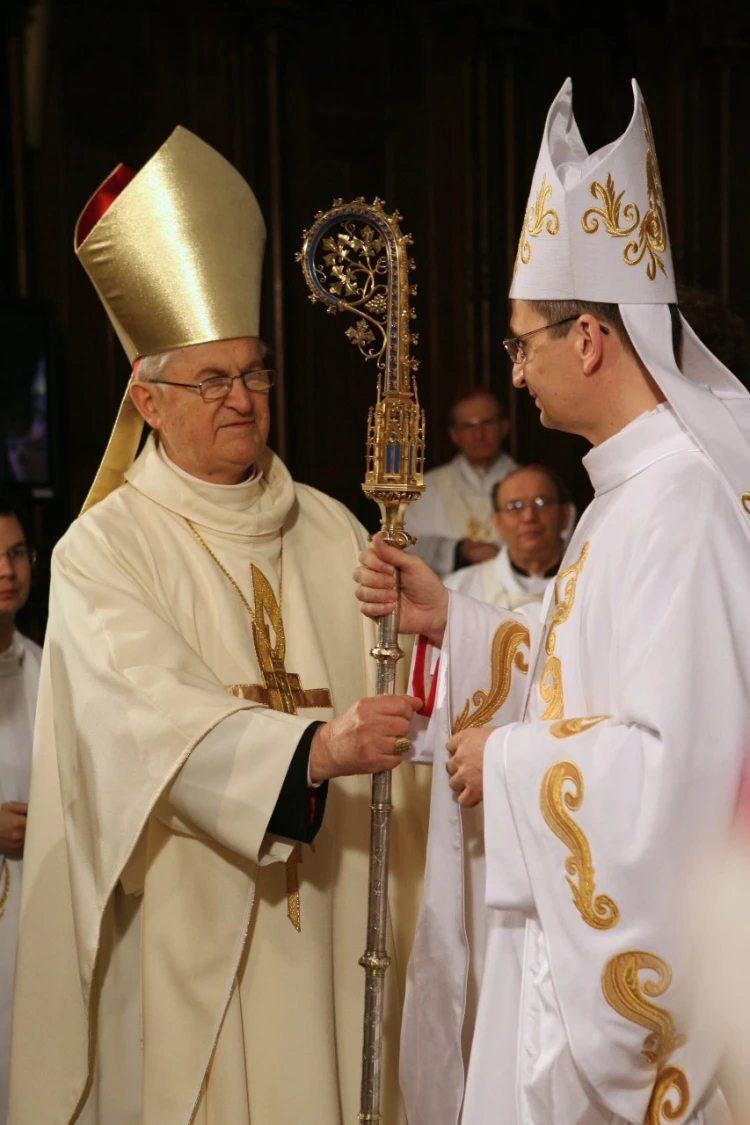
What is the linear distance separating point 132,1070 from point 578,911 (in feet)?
4.40

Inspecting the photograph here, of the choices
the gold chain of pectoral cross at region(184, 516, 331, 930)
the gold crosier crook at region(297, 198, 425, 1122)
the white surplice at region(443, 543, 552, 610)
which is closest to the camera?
the gold crosier crook at region(297, 198, 425, 1122)

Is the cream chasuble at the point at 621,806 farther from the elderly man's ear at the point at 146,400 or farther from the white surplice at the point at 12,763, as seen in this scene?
the white surplice at the point at 12,763

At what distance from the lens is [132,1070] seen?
10.8ft

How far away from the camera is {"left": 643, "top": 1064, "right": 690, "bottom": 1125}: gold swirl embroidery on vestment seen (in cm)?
242

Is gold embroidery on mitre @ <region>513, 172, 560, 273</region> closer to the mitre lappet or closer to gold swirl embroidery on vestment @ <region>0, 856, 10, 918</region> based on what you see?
the mitre lappet

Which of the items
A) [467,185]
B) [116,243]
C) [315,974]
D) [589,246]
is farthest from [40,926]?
[467,185]

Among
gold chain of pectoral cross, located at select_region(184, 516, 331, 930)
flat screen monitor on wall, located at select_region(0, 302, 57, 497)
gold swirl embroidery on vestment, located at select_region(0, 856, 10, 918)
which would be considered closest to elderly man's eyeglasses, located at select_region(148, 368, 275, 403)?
gold chain of pectoral cross, located at select_region(184, 516, 331, 930)

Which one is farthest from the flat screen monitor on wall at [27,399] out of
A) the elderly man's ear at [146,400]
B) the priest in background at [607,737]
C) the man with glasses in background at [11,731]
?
the priest in background at [607,737]

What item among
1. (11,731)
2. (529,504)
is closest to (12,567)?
(11,731)

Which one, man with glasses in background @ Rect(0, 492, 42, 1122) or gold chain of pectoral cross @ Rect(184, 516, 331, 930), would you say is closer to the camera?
gold chain of pectoral cross @ Rect(184, 516, 331, 930)

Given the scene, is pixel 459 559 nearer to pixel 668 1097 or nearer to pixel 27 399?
pixel 27 399

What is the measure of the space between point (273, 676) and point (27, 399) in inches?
150

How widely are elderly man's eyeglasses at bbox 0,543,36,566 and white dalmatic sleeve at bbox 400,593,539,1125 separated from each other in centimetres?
152

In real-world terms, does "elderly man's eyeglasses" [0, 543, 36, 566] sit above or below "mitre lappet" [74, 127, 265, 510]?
below
